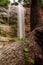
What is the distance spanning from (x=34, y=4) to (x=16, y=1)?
269 cm

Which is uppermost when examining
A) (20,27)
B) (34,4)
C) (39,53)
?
(34,4)

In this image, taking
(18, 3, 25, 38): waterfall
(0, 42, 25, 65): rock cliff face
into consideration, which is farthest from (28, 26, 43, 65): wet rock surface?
(18, 3, 25, 38): waterfall

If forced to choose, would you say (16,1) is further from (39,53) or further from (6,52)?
(6,52)

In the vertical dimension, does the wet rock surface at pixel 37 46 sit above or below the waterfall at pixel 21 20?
above

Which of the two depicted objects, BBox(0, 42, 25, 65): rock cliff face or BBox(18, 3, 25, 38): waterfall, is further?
BBox(18, 3, 25, 38): waterfall

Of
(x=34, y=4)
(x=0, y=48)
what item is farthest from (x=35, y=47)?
(x=34, y=4)

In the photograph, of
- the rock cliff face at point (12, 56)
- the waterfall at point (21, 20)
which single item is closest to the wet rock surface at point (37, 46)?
the rock cliff face at point (12, 56)

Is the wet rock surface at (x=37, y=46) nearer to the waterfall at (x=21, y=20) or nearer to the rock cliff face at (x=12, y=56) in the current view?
the rock cliff face at (x=12, y=56)

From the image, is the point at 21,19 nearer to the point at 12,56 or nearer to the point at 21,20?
the point at 21,20

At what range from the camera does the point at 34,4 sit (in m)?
5.26

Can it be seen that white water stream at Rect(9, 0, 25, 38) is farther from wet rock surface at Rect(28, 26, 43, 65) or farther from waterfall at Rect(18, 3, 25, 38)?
wet rock surface at Rect(28, 26, 43, 65)

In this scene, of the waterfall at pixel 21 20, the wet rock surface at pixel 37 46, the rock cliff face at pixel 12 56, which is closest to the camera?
the rock cliff face at pixel 12 56

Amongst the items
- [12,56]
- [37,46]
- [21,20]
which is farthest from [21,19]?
[12,56]

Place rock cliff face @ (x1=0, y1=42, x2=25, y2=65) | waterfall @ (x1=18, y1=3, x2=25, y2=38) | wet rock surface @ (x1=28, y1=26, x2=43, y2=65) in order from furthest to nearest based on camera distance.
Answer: waterfall @ (x1=18, y1=3, x2=25, y2=38) → wet rock surface @ (x1=28, y1=26, x2=43, y2=65) → rock cliff face @ (x1=0, y1=42, x2=25, y2=65)
